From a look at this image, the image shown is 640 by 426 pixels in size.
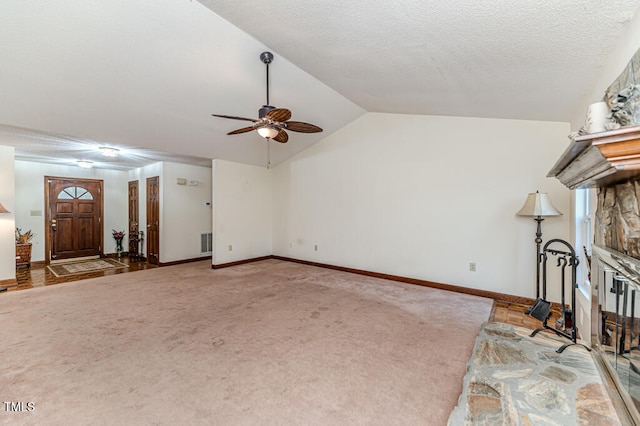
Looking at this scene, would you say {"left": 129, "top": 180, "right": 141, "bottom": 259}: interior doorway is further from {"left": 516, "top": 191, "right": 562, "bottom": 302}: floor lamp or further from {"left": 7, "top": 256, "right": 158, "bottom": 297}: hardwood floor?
{"left": 516, "top": 191, "right": 562, "bottom": 302}: floor lamp

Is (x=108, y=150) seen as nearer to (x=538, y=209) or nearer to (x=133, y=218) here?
(x=133, y=218)

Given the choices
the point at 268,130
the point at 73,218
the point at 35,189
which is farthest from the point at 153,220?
the point at 268,130

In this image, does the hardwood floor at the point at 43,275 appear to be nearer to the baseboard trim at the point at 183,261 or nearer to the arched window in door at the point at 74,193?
the baseboard trim at the point at 183,261

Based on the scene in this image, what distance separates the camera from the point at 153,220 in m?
6.75

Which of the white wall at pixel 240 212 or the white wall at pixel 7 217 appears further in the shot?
the white wall at pixel 240 212

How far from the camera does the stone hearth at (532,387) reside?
1.64 m

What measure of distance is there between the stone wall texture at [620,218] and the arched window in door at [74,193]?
9670mm

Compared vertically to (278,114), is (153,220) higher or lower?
lower

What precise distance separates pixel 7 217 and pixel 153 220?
93.1 inches

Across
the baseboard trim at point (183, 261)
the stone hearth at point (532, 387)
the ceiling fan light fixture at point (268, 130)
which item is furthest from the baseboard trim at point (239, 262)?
the stone hearth at point (532, 387)

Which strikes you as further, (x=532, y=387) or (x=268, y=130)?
(x=268, y=130)

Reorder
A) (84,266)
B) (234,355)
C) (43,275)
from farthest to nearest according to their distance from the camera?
1. (84,266)
2. (43,275)
3. (234,355)

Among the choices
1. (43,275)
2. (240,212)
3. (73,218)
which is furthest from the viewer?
(73,218)

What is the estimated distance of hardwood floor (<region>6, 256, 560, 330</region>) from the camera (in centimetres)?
343
